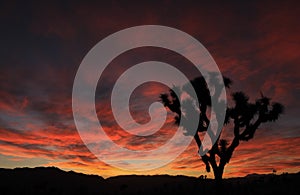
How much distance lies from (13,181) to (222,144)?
23.4 metres

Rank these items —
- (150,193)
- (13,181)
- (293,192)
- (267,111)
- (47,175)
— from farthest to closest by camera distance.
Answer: (47,175) → (13,181) → (150,193) → (267,111) → (293,192)

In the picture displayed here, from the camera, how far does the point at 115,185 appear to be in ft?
127

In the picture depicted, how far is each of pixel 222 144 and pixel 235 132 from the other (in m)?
1.16

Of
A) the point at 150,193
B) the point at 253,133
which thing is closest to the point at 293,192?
the point at 253,133

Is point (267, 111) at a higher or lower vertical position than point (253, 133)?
higher

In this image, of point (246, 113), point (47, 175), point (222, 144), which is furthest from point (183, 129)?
point (47, 175)

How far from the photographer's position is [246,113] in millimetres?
20062

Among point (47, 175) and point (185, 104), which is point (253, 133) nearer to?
point (185, 104)

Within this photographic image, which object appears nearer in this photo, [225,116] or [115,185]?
[225,116]

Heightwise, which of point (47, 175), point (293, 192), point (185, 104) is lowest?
point (293, 192)

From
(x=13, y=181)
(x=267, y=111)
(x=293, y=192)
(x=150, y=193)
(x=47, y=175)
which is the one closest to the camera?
(x=293, y=192)

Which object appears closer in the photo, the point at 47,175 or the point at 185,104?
the point at 185,104

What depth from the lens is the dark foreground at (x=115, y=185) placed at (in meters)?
22.2

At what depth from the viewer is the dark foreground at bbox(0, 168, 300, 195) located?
22219 millimetres
